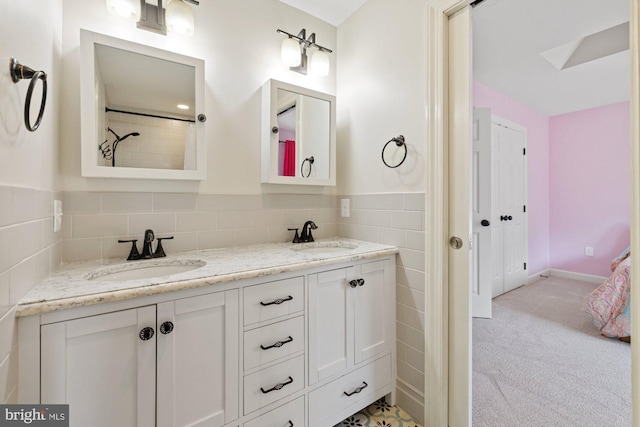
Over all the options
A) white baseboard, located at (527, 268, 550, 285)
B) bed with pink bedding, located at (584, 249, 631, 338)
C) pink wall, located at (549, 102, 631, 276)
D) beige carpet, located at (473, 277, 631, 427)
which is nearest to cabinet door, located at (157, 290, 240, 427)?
beige carpet, located at (473, 277, 631, 427)

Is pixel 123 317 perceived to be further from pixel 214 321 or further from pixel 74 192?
pixel 74 192

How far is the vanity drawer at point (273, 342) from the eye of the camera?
109 centimetres

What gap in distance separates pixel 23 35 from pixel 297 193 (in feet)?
4.47

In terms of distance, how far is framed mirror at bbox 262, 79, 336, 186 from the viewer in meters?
1.69

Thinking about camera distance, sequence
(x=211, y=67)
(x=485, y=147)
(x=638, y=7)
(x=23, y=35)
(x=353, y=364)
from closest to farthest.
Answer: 1. (x=23, y=35)
2. (x=638, y=7)
3. (x=353, y=364)
4. (x=211, y=67)
5. (x=485, y=147)

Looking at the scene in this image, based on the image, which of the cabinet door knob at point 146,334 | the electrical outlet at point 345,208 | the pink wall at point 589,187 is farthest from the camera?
the pink wall at point 589,187

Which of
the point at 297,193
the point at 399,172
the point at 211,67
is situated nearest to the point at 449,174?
the point at 399,172

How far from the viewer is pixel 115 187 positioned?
132 cm

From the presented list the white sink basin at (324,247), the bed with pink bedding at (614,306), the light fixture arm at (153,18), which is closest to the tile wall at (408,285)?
the white sink basin at (324,247)

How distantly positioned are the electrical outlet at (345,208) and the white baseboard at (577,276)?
404 centimetres

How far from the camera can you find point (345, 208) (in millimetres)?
1994

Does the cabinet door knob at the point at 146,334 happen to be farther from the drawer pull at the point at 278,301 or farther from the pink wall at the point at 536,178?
the pink wall at the point at 536,178

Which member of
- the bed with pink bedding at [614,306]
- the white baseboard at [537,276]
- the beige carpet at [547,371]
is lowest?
the beige carpet at [547,371]

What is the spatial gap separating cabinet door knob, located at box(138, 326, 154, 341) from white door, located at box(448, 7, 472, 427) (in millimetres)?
1329
